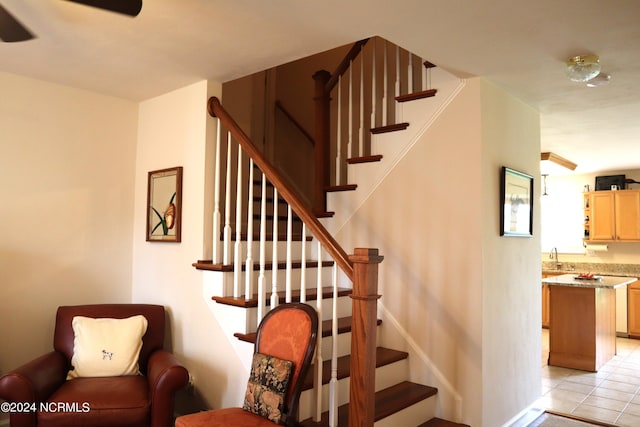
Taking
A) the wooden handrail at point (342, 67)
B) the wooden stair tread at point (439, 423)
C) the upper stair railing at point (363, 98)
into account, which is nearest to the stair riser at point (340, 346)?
the wooden stair tread at point (439, 423)

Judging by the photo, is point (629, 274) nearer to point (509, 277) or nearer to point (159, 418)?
point (509, 277)

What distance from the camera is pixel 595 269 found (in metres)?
7.06

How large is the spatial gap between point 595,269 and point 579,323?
8.70 ft

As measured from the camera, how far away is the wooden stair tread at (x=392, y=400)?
244 cm

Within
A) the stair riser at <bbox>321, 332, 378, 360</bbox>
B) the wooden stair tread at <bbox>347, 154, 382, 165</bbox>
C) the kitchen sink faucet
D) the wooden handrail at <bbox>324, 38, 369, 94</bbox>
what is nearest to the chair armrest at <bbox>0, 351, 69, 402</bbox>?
the stair riser at <bbox>321, 332, 378, 360</bbox>

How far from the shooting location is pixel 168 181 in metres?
3.28

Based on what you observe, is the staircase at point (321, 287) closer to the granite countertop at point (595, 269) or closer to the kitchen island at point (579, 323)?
the kitchen island at point (579, 323)

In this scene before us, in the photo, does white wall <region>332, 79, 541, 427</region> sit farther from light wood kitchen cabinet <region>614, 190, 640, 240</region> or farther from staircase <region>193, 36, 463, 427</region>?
light wood kitchen cabinet <region>614, 190, 640, 240</region>

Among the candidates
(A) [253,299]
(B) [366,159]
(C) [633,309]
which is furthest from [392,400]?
(C) [633,309]

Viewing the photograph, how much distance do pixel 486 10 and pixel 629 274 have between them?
6.38 meters

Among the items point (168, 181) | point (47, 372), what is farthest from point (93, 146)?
point (47, 372)

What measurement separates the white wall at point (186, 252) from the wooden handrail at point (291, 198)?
13 cm

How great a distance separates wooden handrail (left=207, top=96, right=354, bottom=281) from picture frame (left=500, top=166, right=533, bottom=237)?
4.23 feet

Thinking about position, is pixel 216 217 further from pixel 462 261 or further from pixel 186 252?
pixel 462 261
